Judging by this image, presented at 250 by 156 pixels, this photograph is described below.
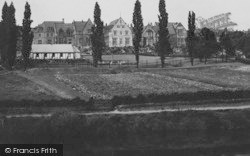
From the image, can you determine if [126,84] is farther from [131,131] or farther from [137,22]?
[137,22]

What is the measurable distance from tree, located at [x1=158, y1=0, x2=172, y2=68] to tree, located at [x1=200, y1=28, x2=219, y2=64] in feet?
26.2

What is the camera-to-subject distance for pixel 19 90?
58688mm

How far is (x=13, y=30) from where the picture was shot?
80500mm

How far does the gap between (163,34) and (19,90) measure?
1362 inches

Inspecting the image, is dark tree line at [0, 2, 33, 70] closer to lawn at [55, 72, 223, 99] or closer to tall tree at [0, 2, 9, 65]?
tall tree at [0, 2, 9, 65]

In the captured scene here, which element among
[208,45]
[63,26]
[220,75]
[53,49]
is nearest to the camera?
[220,75]

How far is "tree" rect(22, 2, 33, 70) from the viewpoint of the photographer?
79500 millimetres

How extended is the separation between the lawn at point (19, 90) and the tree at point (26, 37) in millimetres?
9336

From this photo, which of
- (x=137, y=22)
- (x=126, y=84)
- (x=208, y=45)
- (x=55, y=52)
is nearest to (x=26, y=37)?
(x=137, y=22)

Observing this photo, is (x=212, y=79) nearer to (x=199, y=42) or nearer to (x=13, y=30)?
(x=199, y=42)

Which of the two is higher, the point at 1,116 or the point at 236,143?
the point at 1,116

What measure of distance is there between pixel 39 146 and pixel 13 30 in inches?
2057

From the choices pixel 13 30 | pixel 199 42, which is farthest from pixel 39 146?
pixel 199 42

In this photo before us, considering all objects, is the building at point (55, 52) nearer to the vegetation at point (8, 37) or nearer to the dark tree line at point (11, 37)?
the dark tree line at point (11, 37)
